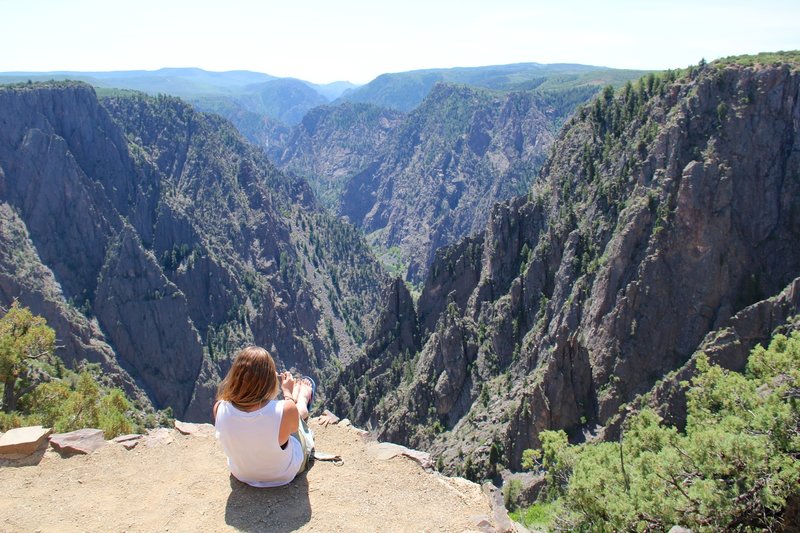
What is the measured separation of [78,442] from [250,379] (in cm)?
711

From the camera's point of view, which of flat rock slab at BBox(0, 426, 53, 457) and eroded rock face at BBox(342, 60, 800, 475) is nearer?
flat rock slab at BBox(0, 426, 53, 457)

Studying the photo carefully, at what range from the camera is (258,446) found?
1159 cm

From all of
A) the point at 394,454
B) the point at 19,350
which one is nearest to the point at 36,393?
the point at 19,350

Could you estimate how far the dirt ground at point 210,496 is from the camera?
39.6ft

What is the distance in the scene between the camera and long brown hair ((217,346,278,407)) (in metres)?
11.0

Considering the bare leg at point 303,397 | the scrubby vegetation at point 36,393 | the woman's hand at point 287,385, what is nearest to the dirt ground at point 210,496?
the bare leg at point 303,397

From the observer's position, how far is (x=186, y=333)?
12044 centimetres

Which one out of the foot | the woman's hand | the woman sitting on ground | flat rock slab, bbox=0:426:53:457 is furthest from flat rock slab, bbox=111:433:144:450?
the foot

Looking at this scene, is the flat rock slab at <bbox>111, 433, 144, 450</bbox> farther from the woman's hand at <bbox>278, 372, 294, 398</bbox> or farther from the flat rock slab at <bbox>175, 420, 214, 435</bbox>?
the woman's hand at <bbox>278, 372, 294, 398</bbox>

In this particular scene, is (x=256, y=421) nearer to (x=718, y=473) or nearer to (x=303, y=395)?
(x=303, y=395)

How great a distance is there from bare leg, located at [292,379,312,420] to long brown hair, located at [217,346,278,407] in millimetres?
1817

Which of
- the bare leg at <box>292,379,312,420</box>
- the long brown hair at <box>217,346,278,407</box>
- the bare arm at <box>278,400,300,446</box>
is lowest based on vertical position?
the bare leg at <box>292,379,312,420</box>

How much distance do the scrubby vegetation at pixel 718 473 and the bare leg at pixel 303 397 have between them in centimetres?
838

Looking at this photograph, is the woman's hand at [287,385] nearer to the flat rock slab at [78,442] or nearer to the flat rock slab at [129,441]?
the flat rock slab at [129,441]
